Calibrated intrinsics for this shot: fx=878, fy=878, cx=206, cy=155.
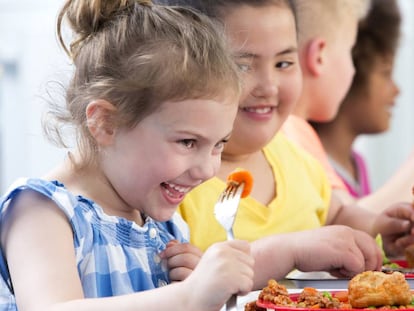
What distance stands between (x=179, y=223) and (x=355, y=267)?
0.75ft

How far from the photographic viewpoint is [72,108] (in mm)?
953

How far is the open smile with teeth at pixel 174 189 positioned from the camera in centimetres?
92

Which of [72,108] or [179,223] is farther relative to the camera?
[179,223]

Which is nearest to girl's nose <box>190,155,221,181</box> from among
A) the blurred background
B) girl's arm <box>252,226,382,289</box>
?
girl's arm <box>252,226,382,289</box>

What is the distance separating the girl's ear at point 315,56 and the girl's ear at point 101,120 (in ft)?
2.94

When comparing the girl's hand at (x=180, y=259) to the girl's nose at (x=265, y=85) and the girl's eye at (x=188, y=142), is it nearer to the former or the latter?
the girl's eye at (x=188, y=142)

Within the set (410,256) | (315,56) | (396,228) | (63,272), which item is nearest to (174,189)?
(63,272)

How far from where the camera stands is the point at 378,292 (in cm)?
79

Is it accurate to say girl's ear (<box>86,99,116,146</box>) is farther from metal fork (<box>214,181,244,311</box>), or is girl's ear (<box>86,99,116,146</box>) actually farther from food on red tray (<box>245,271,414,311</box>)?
food on red tray (<box>245,271,414,311</box>)

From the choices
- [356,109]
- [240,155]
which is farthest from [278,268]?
[356,109]

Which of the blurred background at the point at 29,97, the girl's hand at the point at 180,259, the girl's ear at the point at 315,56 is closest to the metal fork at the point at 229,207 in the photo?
the girl's hand at the point at 180,259

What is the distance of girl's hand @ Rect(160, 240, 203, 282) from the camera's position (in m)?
0.98

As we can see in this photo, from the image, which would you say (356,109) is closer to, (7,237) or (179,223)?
(179,223)

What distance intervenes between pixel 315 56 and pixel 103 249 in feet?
3.07
